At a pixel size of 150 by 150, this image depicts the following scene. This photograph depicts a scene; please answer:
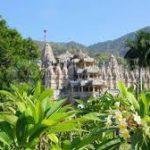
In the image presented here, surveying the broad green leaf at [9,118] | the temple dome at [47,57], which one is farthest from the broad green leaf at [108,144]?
the temple dome at [47,57]

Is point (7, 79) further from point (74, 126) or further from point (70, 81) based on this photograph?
point (74, 126)

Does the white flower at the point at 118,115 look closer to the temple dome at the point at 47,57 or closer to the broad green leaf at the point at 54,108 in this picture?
the broad green leaf at the point at 54,108

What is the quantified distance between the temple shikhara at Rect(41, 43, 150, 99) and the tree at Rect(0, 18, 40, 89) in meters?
13.0

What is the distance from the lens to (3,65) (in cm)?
5934

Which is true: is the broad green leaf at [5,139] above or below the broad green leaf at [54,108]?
below

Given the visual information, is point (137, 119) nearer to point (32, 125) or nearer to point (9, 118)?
point (32, 125)

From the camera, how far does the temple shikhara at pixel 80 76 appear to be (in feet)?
258

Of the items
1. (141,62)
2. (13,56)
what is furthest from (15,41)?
(141,62)

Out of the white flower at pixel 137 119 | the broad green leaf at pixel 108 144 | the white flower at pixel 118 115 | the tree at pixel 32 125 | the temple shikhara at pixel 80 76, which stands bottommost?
the temple shikhara at pixel 80 76

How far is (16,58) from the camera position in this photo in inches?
2315

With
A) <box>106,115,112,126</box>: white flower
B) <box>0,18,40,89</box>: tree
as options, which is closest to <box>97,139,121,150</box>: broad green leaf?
<box>106,115,112,126</box>: white flower

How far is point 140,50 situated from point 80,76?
1232 centimetres

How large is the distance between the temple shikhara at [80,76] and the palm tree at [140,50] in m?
3.90

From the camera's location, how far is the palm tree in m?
72.9
